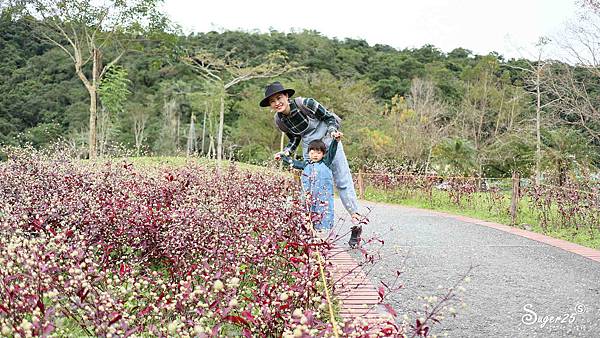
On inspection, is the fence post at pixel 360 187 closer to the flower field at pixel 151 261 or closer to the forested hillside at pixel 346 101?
the forested hillside at pixel 346 101

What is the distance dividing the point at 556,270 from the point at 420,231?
7.94 ft

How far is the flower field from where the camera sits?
225 centimetres

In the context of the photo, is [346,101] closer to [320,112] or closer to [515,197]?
[515,197]

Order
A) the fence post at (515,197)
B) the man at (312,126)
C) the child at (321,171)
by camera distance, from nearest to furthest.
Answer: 1. the child at (321,171)
2. the man at (312,126)
3. the fence post at (515,197)

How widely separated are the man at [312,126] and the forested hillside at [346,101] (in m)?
6.79

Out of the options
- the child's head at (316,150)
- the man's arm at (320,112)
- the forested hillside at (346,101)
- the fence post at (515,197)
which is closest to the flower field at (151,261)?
the child's head at (316,150)

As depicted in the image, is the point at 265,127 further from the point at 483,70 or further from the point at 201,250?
the point at 201,250

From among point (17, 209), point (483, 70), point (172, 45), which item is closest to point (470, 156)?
point (483, 70)

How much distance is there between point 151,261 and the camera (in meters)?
4.38

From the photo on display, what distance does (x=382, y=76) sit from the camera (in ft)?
120

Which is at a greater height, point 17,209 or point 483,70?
point 483,70

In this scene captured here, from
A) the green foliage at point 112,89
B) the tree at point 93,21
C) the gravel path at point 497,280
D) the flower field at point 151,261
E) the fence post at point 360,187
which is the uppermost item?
the tree at point 93,21

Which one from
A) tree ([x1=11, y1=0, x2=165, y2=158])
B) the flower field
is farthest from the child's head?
tree ([x1=11, y1=0, x2=165, y2=158])

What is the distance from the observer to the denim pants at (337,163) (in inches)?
206
